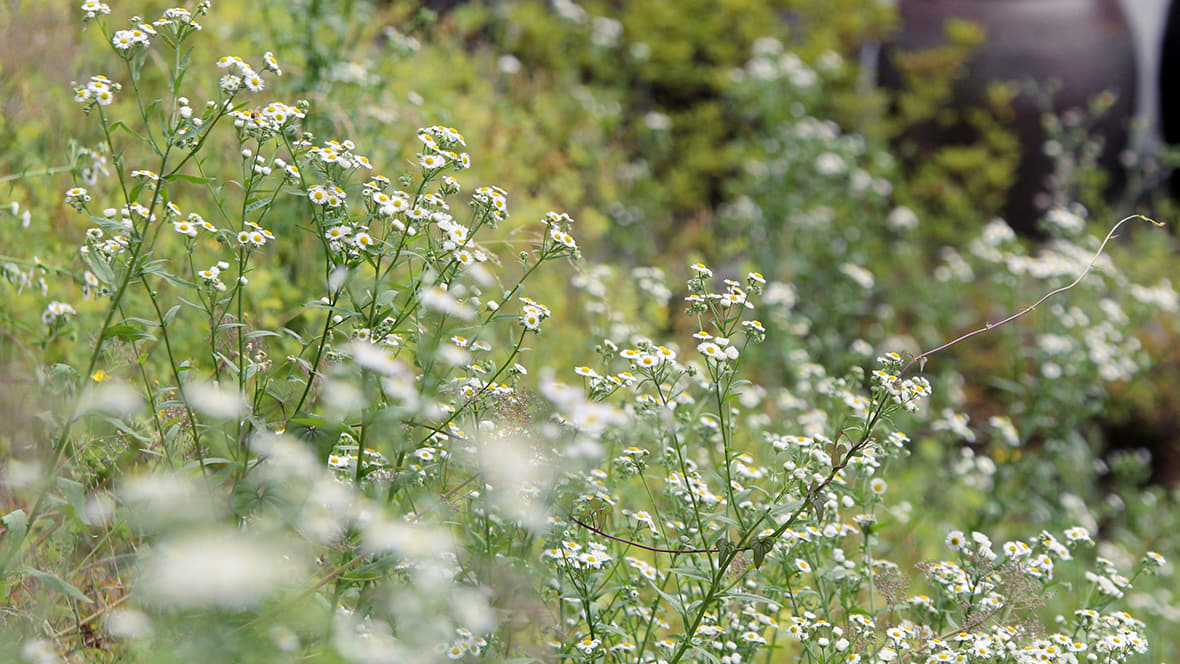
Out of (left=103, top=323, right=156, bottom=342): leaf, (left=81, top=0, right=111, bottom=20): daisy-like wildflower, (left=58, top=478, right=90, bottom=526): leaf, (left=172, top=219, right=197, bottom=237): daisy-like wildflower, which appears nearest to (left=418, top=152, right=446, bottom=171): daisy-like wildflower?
(left=172, top=219, right=197, bottom=237): daisy-like wildflower

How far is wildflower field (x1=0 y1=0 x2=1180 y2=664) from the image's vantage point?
176 centimetres

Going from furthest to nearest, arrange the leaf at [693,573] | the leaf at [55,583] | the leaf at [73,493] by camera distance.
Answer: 1. the leaf at [693,573]
2. the leaf at [73,493]
3. the leaf at [55,583]

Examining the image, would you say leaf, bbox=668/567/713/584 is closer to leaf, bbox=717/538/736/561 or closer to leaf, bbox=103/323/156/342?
leaf, bbox=717/538/736/561

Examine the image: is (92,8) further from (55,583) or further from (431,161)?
(55,583)

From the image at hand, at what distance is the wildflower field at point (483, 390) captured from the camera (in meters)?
1.76

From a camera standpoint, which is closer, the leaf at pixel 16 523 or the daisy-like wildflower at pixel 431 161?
the leaf at pixel 16 523

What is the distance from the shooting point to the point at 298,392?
204cm

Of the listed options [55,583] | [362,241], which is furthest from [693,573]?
[55,583]

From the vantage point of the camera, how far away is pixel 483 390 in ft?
6.46

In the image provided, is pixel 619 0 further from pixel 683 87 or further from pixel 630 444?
pixel 630 444

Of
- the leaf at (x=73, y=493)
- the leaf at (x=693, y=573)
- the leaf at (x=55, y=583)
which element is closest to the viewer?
the leaf at (x=55, y=583)

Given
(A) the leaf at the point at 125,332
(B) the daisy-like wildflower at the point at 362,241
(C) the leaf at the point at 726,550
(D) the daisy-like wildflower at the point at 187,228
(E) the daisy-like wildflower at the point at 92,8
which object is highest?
(C) the leaf at the point at 726,550

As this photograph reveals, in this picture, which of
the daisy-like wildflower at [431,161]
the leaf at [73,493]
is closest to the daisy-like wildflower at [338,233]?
the daisy-like wildflower at [431,161]

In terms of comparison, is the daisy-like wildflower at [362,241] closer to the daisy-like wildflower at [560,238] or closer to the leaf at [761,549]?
the daisy-like wildflower at [560,238]
